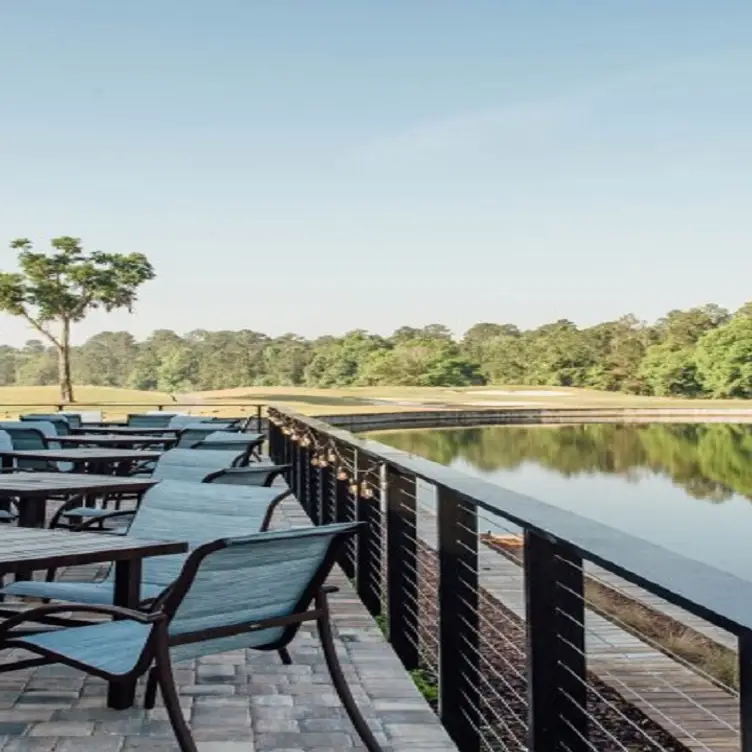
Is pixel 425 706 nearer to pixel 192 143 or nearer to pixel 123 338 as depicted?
pixel 192 143

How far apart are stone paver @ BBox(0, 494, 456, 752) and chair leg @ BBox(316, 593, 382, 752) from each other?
0.13 metres

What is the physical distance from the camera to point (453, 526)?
266cm

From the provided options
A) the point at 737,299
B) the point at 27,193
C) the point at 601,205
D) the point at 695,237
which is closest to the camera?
the point at 27,193

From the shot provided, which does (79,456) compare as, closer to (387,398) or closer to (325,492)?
(325,492)

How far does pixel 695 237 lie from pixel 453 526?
46.4 metres

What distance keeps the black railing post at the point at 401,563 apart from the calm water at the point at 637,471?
24.9 feet

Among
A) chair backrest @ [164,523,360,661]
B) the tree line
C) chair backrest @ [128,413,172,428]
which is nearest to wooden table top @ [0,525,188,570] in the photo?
chair backrest @ [164,523,360,661]

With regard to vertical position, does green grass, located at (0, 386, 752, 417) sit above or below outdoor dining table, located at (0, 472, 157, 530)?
below

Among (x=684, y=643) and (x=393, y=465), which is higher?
(x=393, y=465)

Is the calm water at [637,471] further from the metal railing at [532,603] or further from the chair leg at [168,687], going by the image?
the chair leg at [168,687]

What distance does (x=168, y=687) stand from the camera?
6.82 feet

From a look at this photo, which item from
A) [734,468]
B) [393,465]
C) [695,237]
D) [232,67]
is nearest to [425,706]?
[393,465]

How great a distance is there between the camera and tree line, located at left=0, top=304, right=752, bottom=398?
59.3 m

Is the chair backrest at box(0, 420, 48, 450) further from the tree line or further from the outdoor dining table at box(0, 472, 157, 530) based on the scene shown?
the tree line
